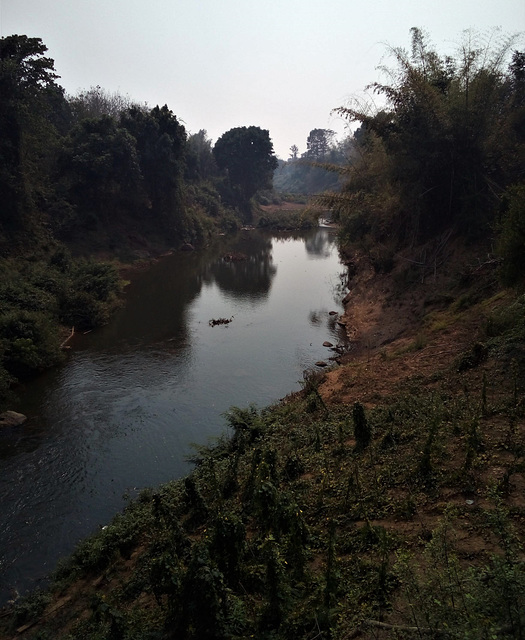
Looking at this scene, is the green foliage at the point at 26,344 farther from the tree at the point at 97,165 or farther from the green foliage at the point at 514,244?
the tree at the point at 97,165

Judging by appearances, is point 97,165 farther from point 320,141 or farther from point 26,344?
point 320,141

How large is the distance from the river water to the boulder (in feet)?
0.96

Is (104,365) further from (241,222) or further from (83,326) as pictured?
(241,222)

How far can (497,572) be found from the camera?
3619 mm

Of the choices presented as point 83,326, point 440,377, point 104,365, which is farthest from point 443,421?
point 83,326

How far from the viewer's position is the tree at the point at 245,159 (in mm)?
65750

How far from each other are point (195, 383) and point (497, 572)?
41.9ft

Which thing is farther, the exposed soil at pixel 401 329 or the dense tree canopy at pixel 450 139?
the dense tree canopy at pixel 450 139

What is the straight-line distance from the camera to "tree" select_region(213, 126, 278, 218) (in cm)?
6575

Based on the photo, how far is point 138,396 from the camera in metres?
14.5

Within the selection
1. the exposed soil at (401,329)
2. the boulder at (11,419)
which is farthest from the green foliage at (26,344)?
the exposed soil at (401,329)

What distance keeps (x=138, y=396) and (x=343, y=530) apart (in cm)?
983

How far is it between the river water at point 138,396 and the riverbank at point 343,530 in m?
1.28

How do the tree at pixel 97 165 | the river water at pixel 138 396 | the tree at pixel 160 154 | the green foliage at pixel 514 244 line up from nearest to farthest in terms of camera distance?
the river water at pixel 138 396, the green foliage at pixel 514 244, the tree at pixel 97 165, the tree at pixel 160 154
